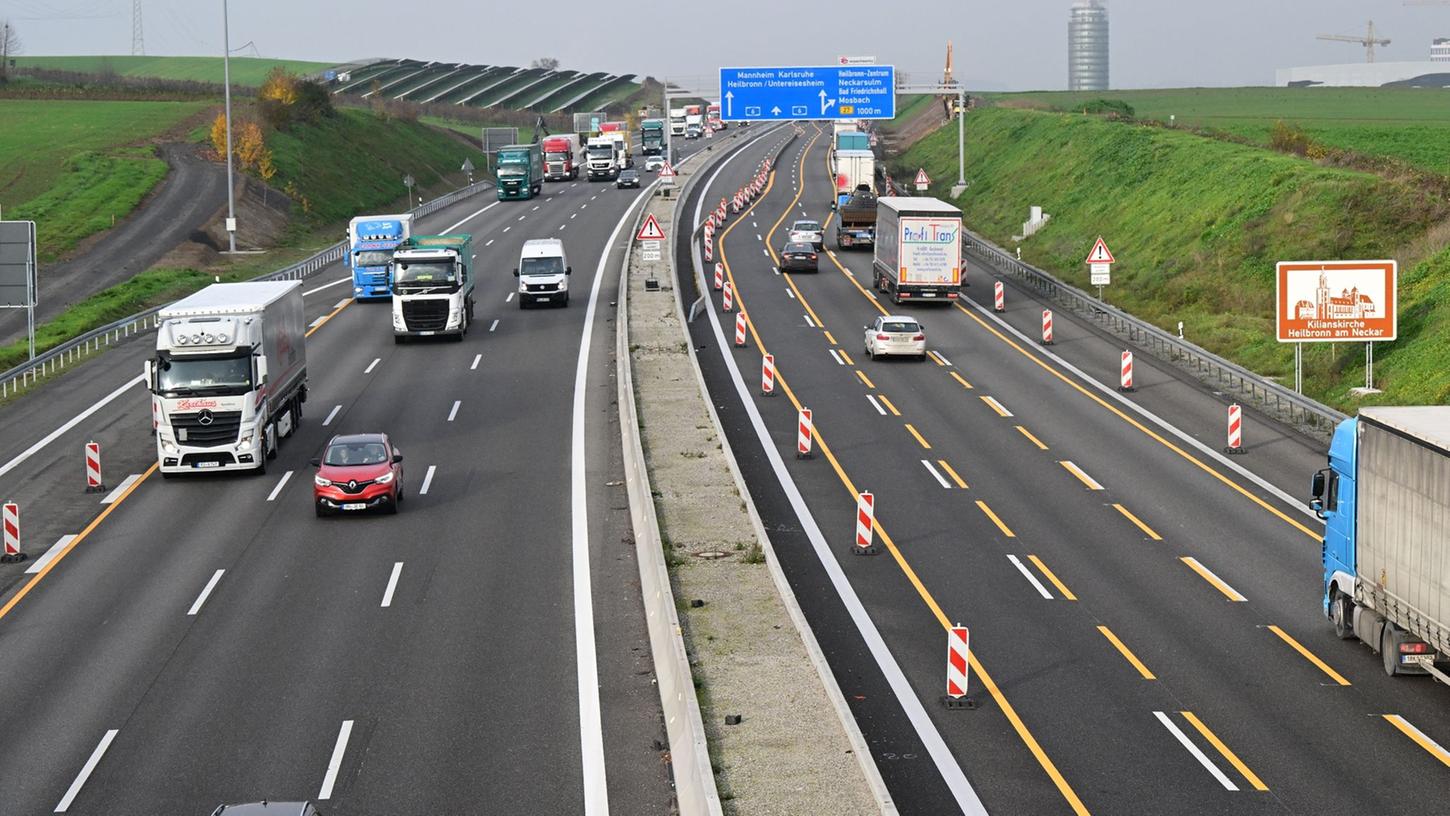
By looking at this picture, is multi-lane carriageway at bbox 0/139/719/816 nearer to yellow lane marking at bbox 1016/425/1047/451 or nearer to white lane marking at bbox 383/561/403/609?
white lane marking at bbox 383/561/403/609

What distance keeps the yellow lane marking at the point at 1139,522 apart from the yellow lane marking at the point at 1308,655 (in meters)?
5.70

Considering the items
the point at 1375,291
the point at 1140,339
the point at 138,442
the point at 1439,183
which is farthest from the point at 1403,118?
the point at 138,442

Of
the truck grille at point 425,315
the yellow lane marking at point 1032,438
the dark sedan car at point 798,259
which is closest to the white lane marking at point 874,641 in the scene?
the yellow lane marking at point 1032,438

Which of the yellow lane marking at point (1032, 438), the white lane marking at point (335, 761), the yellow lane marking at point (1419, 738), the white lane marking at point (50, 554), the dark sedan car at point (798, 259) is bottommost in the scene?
the yellow lane marking at point (1419, 738)

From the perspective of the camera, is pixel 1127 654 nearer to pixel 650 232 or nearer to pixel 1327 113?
pixel 650 232

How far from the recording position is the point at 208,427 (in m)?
35.3

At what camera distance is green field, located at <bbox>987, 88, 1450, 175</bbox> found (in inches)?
3302

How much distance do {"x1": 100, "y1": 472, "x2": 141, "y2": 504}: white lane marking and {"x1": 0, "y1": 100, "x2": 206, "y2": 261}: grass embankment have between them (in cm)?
4374

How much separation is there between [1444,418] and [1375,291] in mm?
20674

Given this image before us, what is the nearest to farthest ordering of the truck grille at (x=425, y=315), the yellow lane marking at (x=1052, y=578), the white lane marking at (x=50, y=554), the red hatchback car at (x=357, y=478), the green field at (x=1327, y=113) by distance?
1. the yellow lane marking at (x=1052, y=578)
2. the white lane marking at (x=50, y=554)
3. the red hatchback car at (x=357, y=478)
4. the truck grille at (x=425, y=315)
5. the green field at (x=1327, y=113)

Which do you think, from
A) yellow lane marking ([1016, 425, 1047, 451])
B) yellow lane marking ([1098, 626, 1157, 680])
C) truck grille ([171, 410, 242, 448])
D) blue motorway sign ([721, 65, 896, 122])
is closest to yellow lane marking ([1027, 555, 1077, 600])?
yellow lane marking ([1098, 626, 1157, 680])

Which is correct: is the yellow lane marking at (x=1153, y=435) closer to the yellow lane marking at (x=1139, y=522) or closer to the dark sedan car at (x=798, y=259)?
the yellow lane marking at (x=1139, y=522)

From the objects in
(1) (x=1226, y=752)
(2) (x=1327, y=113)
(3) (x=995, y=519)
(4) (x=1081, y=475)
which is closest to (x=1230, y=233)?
(4) (x=1081, y=475)

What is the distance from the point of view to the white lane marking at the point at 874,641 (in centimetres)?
1856
